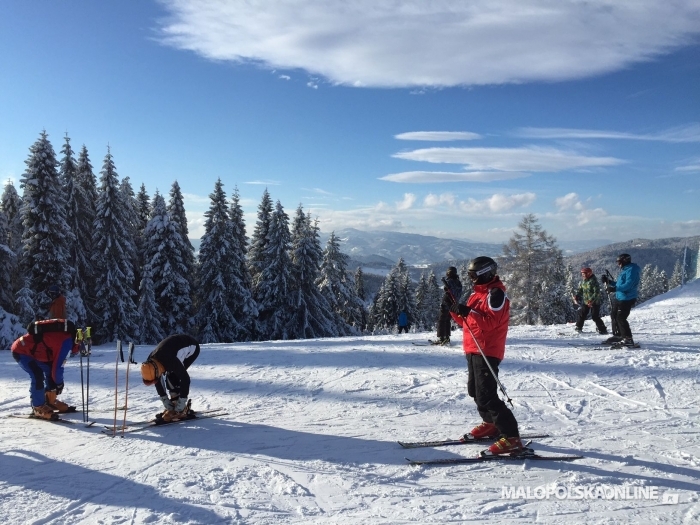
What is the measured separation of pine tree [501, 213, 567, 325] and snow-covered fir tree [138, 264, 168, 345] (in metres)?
A: 25.0

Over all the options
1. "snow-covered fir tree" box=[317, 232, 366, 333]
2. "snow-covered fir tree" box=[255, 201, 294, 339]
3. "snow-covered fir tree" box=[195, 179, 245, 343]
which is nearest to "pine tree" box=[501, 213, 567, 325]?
"snow-covered fir tree" box=[317, 232, 366, 333]

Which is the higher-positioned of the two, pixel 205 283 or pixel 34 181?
pixel 34 181

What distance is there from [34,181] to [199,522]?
25059 mm

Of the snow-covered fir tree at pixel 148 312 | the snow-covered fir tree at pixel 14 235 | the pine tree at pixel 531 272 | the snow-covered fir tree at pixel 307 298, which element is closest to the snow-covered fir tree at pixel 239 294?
the snow-covered fir tree at pixel 307 298

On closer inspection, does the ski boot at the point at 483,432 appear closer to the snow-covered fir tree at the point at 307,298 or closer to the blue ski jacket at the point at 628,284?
the blue ski jacket at the point at 628,284

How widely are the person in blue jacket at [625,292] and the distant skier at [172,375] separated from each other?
9582 millimetres

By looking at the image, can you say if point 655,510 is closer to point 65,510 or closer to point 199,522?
point 199,522

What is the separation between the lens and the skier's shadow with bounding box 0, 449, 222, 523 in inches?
164

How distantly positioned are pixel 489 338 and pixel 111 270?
2596 centimetres

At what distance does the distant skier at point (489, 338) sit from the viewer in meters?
5.09

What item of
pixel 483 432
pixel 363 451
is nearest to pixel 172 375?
pixel 363 451

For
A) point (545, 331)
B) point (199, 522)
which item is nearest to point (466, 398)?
point (199, 522)

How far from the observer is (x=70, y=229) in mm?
24125

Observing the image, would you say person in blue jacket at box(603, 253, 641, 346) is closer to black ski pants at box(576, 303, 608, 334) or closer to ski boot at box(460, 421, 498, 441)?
black ski pants at box(576, 303, 608, 334)
